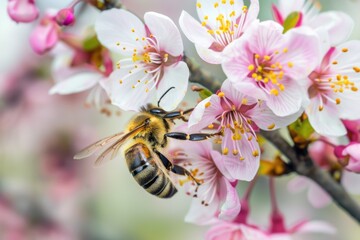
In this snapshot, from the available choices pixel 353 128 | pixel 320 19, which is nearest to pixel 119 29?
pixel 320 19

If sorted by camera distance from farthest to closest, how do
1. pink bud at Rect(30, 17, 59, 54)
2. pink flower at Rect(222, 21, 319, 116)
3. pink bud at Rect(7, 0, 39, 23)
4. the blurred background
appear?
1. the blurred background
2. pink bud at Rect(30, 17, 59, 54)
3. pink bud at Rect(7, 0, 39, 23)
4. pink flower at Rect(222, 21, 319, 116)

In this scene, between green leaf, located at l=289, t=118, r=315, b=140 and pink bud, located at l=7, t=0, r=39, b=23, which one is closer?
green leaf, located at l=289, t=118, r=315, b=140

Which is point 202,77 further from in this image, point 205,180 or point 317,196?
point 317,196

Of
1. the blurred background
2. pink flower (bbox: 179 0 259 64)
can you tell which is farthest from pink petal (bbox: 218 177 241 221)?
the blurred background

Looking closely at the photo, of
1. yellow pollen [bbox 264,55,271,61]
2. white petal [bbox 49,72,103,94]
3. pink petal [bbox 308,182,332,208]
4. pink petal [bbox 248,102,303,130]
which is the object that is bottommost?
pink petal [bbox 308,182,332,208]

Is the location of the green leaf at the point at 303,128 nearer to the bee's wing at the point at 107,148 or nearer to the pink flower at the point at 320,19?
the pink flower at the point at 320,19

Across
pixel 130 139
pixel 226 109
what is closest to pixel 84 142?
pixel 130 139

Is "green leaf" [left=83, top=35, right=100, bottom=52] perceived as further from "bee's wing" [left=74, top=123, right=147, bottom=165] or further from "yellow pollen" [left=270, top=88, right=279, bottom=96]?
"yellow pollen" [left=270, top=88, right=279, bottom=96]
